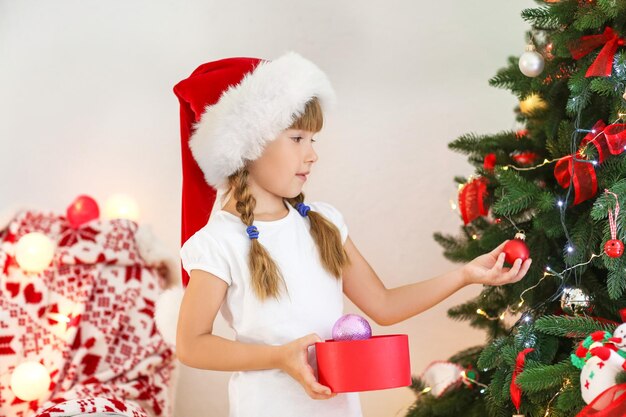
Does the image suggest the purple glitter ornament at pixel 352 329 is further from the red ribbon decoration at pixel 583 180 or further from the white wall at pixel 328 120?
the white wall at pixel 328 120

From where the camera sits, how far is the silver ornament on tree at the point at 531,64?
1738 mm

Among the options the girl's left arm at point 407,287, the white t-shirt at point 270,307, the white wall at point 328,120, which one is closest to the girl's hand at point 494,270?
the girl's left arm at point 407,287

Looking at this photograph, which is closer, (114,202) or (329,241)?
(329,241)

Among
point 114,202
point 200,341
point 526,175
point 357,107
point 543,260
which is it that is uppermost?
point 357,107

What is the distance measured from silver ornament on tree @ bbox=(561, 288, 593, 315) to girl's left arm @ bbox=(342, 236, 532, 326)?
0.12 metres

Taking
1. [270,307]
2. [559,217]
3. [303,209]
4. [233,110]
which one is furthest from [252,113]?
[559,217]

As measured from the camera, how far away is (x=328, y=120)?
272 centimetres

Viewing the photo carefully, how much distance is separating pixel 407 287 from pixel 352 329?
1.15 feet

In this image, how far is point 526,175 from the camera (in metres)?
1.86

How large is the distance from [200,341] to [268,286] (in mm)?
171

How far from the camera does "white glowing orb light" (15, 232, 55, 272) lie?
2338mm

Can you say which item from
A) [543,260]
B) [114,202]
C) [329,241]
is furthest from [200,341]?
[114,202]

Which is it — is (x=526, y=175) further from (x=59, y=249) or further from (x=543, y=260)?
(x=59, y=249)

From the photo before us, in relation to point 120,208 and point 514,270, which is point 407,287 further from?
point 120,208
